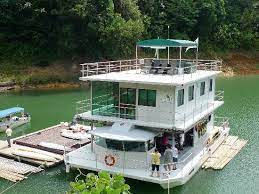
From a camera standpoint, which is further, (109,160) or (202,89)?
(202,89)

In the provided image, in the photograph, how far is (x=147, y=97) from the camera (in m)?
19.7

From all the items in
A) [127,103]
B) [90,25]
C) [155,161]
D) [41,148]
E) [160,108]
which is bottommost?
[41,148]

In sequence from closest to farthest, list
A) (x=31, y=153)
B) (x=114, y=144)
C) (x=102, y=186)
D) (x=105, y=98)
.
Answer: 1. (x=102, y=186)
2. (x=114, y=144)
3. (x=105, y=98)
4. (x=31, y=153)

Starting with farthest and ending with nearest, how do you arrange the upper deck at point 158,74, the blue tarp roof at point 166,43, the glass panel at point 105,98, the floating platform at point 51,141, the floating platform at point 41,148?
the floating platform at point 51,141 < the blue tarp roof at point 166,43 < the floating platform at point 41,148 < the glass panel at point 105,98 < the upper deck at point 158,74

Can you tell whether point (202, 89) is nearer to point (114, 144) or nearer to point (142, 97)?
point (142, 97)

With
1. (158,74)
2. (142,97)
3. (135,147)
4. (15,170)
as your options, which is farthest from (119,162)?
(158,74)

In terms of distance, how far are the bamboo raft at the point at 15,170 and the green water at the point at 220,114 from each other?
303 millimetres

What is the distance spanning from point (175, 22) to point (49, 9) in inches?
712

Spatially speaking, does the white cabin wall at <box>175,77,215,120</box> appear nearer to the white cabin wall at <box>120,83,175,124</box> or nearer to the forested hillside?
the white cabin wall at <box>120,83,175,124</box>

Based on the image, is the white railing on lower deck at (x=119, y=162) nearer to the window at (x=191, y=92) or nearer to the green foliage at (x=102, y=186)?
the window at (x=191, y=92)

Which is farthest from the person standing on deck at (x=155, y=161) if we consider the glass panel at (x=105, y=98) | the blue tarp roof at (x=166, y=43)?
the blue tarp roof at (x=166, y=43)

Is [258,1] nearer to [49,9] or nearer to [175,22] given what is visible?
[175,22]

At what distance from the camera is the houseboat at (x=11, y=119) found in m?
27.9

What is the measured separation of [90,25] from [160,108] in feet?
95.3
